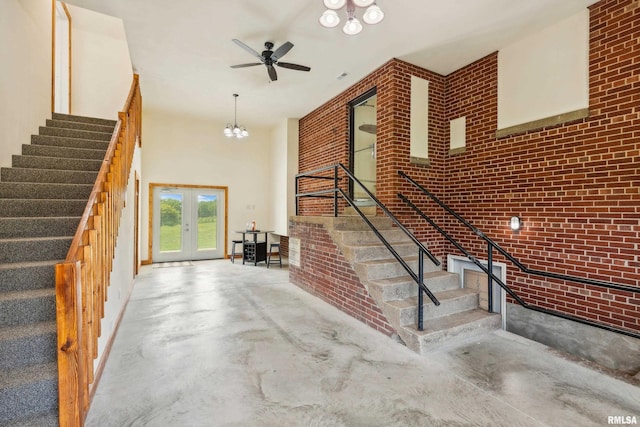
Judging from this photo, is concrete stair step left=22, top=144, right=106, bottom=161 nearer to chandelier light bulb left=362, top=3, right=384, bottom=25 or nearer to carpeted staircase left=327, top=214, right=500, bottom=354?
carpeted staircase left=327, top=214, right=500, bottom=354

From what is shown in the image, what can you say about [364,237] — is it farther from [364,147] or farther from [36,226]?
[36,226]

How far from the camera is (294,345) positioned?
304 cm

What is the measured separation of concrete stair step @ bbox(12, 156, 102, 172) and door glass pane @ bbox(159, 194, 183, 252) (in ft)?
14.6

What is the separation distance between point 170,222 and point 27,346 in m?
6.62

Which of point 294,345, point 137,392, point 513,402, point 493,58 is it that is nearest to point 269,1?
point 493,58

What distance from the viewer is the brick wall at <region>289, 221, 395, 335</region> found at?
354 cm

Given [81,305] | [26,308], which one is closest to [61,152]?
[26,308]

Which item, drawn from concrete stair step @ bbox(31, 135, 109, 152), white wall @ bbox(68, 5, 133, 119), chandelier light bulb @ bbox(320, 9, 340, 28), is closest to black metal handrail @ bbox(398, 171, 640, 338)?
chandelier light bulb @ bbox(320, 9, 340, 28)

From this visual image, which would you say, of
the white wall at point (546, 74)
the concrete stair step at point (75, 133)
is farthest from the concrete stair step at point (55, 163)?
the white wall at point (546, 74)

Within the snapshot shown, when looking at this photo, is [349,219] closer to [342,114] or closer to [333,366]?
[333,366]

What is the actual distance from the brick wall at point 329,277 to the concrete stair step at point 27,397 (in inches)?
108

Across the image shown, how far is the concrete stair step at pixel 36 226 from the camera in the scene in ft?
8.82

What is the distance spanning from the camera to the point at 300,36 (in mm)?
4297

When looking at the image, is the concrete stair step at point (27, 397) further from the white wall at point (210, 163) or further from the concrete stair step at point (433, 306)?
the white wall at point (210, 163)
